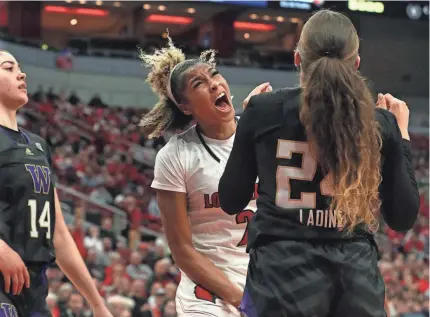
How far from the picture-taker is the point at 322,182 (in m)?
2.63

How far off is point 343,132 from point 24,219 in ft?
5.36

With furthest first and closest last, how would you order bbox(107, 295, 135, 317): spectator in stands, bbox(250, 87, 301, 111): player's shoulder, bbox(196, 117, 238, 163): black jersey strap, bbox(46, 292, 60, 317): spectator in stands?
bbox(107, 295, 135, 317): spectator in stands → bbox(46, 292, 60, 317): spectator in stands → bbox(196, 117, 238, 163): black jersey strap → bbox(250, 87, 301, 111): player's shoulder

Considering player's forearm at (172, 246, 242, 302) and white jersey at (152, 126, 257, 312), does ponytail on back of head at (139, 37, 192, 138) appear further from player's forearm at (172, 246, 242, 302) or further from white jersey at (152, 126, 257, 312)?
player's forearm at (172, 246, 242, 302)

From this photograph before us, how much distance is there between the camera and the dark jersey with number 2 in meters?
2.63

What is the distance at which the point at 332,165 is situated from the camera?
2.60 m

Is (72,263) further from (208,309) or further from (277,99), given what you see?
(277,99)

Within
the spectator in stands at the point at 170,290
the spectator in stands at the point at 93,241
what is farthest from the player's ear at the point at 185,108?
the spectator in stands at the point at 93,241

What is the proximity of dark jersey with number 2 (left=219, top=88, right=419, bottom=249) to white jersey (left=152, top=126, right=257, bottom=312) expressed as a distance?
96 centimetres

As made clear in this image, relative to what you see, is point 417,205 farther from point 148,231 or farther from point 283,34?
point 283,34

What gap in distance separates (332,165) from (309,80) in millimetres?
280

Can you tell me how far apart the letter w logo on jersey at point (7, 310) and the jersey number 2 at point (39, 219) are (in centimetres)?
32

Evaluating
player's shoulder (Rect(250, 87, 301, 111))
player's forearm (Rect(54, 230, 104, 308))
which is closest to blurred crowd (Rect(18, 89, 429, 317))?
player's forearm (Rect(54, 230, 104, 308))

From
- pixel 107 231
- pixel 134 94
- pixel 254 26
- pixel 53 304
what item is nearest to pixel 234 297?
pixel 53 304

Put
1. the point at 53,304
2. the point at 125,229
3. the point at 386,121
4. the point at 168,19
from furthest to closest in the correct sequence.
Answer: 1. the point at 168,19
2. the point at 125,229
3. the point at 53,304
4. the point at 386,121
